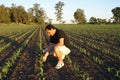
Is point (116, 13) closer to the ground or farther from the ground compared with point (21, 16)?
farther from the ground

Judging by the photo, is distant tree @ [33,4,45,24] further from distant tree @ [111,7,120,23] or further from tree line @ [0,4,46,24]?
distant tree @ [111,7,120,23]

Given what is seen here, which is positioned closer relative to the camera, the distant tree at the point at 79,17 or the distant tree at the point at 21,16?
the distant tree at the point at 21,16

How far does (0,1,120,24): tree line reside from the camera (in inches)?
3839

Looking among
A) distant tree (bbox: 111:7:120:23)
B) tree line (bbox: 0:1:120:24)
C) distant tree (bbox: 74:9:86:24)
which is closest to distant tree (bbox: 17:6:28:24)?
tree line (bbox: 0:1:120:24)

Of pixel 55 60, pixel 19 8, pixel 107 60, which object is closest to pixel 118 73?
pixel 107 60

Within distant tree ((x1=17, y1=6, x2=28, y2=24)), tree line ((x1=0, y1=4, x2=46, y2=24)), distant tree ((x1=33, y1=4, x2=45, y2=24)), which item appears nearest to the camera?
tree line ((x1=0, y1=4, x2=46, y2=24))

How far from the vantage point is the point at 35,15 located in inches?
5113

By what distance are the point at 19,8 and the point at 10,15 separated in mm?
8248

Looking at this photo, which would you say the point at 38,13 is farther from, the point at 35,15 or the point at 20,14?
the point at 20,14

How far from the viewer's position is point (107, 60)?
9.44 meters

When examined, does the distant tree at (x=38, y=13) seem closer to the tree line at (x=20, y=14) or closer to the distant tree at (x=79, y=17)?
the tree line at (x=20, y=14)

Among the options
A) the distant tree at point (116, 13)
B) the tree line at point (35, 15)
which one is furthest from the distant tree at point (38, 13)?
the distant tree at point (116, 13)

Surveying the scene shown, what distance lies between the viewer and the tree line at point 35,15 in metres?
97.5

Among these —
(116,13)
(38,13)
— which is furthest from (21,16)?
(116,13)
